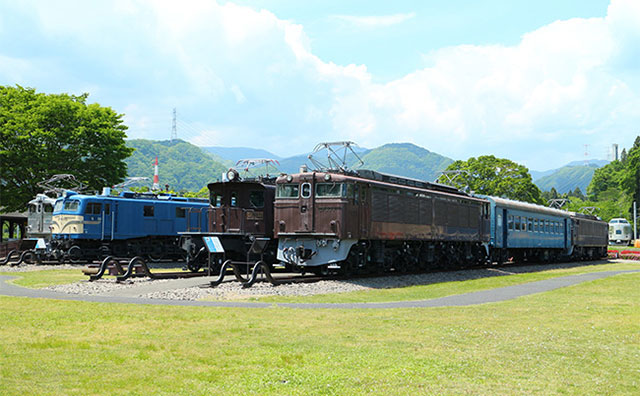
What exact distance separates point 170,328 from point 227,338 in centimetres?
158

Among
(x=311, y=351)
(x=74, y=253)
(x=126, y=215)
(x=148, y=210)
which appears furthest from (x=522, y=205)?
(x=311, y=351)

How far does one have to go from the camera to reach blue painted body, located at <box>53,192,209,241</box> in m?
33.5

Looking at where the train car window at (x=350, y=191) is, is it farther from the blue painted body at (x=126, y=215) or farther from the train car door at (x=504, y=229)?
the train car door at (x=504, y=229)

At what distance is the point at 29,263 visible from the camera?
3262 centimetres

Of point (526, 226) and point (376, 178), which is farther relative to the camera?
point (526, 226)

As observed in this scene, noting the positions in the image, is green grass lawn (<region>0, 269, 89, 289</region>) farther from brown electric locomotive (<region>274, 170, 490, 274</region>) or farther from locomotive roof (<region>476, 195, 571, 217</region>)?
locomotive roof (<region>476, 195, 571, 217</region>)

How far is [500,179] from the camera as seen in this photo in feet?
277

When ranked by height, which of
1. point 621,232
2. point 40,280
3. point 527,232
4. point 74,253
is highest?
point 621,232

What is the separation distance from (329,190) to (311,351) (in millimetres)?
13835

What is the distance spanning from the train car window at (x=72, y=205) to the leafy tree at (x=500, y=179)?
193ft

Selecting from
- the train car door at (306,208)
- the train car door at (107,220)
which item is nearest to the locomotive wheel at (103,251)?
the train car door at (107,220)

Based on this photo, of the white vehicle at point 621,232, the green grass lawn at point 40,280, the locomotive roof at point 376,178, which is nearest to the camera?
the green grass lawn at point 40,280

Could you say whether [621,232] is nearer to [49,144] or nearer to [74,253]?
[49,144]

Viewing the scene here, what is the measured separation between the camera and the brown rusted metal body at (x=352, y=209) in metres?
22.8
